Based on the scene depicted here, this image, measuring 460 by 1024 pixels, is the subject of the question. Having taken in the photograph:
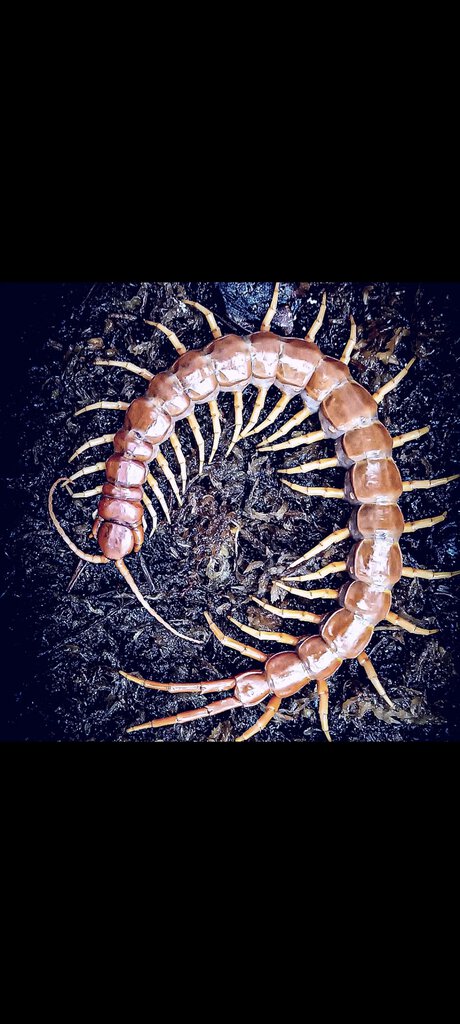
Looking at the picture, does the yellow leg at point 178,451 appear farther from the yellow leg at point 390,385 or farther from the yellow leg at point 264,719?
the yellow leg at point 264,719

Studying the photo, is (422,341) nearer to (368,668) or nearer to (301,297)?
(301,297)

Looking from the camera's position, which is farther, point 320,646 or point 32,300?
point 32,300

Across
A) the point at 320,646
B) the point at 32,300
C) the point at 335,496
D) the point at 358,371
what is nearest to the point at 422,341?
the point at 358,371

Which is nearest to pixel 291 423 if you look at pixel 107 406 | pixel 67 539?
pixel 107 406

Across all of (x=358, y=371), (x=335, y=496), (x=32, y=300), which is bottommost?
(x=335, y=496)

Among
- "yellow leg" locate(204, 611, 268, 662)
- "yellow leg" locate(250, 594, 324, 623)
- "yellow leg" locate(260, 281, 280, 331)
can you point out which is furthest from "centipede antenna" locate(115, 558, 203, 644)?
"yellow leg" locate(260, 281, 280, 331)

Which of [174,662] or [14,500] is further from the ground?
[14,500]

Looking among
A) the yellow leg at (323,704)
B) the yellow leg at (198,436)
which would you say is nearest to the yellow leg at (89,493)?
the yellow leg at (198,436)
